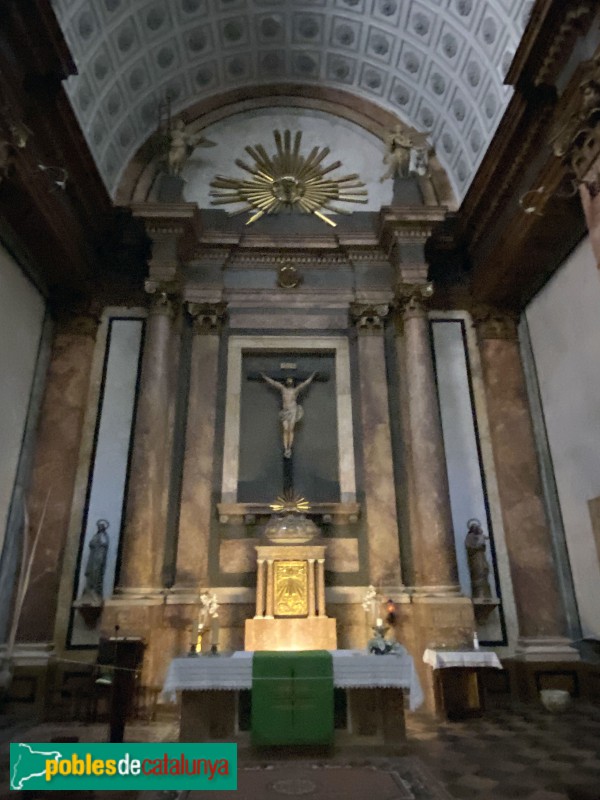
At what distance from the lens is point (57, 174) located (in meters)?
8.95

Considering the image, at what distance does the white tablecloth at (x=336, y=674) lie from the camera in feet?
19.2

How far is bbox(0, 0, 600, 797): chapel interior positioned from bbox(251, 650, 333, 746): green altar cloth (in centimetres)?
139

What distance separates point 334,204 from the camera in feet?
38.8

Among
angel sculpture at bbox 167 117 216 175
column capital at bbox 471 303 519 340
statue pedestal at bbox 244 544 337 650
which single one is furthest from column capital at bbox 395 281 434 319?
angel sculpture at bbox 167 117 216 175

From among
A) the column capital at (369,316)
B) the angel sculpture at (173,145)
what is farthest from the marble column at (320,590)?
the angel sculpture at (173,145)

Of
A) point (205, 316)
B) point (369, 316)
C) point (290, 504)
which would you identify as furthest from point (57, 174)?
point (290, 504)

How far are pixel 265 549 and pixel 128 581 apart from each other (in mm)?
1922

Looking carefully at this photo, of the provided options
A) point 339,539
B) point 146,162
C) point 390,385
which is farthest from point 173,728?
point 146,162

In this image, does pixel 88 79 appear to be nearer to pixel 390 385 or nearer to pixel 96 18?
pixel 96 18

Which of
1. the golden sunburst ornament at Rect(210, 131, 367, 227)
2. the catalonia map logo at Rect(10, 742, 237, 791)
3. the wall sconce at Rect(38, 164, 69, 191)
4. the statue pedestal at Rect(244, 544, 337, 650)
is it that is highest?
the golden sunburst ornament at Rect(210, 131, 367, 227)

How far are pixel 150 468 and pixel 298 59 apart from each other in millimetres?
8756

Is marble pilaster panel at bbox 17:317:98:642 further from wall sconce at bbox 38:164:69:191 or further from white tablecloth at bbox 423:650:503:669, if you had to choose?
white tablecloth at bbox 423:650:503:669

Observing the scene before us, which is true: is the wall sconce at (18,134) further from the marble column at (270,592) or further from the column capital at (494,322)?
the column capital at (494,322)

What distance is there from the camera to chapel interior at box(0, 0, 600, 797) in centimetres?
832
